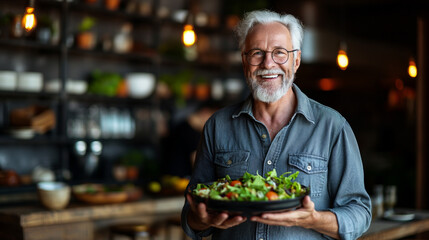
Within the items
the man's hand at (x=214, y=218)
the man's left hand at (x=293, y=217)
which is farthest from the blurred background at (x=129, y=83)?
the man's left hand at (x=293, y=217)

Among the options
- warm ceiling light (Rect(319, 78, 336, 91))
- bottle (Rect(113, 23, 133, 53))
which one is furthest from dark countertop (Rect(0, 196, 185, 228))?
warm ceiling light (Rect(319, 78, 336, 91))

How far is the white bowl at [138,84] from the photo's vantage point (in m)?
6.07

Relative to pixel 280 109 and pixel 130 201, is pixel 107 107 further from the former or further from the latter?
pixel 280 109

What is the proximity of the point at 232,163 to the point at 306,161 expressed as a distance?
30cm

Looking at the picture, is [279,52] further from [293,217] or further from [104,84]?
[104,84]

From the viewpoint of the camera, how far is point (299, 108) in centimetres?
210

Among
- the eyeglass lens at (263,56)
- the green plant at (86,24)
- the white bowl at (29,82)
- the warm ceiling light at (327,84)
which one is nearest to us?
the eyeglass lens at (263,56)

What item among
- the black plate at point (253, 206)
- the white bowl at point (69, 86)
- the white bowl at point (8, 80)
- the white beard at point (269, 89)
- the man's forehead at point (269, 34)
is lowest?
the black plate at point (253, 206)

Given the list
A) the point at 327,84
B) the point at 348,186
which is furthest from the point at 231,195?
the point at 327,84

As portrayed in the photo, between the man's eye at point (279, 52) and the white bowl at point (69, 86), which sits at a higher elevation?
the man's eye at point (279, 52)

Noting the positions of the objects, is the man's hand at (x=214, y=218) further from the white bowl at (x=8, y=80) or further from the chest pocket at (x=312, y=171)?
the white bowl at (x=8, y=80)

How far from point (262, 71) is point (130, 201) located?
8.64ft

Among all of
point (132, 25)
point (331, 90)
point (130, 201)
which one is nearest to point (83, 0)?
point (132, 25)

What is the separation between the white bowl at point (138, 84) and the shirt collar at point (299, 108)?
13.0ft
